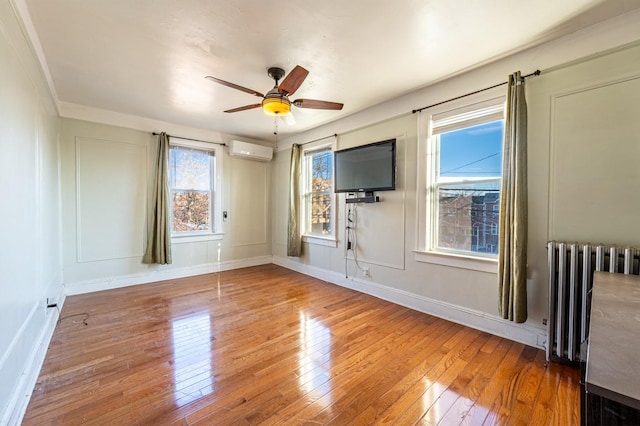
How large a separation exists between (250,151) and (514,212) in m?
4.34

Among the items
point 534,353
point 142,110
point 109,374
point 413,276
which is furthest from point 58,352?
point 534,353

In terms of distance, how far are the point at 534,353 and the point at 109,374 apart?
3.41m

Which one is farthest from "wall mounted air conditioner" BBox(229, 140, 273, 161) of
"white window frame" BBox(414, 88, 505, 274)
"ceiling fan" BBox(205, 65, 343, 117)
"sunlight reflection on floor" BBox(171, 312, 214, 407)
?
"white window frame" BBox(414, 88, 505, 274)

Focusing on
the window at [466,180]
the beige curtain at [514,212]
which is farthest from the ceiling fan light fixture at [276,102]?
the beige curtain at [514,212]

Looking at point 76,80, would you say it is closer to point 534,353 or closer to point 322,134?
point 322,134

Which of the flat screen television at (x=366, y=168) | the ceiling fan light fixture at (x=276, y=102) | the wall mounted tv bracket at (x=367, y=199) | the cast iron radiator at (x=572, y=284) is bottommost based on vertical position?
the cast iron radiator at (x=572, y=284)

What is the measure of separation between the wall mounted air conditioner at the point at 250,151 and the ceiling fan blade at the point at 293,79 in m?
2.78

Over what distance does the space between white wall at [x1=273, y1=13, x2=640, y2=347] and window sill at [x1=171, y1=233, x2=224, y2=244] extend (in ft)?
11.3

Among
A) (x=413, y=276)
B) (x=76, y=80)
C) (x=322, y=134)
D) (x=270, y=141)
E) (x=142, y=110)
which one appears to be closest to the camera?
(x=76, y=80)

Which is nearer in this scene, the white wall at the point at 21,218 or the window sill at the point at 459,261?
the white wall at the point at 21,218

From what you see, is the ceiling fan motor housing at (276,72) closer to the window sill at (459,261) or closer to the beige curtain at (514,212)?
the beige curtain at (514,212)

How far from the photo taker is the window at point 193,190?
15.1ft

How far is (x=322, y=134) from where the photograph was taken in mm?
4543

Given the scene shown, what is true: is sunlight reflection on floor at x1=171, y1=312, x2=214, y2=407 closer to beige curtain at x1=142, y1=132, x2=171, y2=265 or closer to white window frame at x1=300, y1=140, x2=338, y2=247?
beige curtain at x1=142, y1=132, x2=171, y2=265
